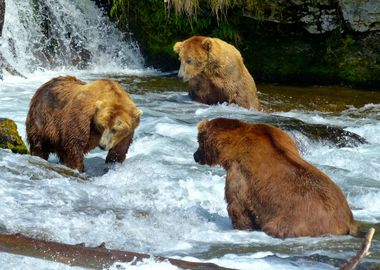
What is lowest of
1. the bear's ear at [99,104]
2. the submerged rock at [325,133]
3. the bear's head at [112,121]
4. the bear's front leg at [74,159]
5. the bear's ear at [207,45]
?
the submerged rock at [325,133]

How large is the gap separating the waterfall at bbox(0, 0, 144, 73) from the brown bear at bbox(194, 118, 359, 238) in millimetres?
8600

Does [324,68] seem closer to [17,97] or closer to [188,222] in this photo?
[17,97]

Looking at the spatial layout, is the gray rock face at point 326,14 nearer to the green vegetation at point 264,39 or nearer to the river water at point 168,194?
the green vegetation at point 264,39

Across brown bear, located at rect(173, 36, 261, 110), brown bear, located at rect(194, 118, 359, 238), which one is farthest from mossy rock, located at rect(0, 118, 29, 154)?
brown bear, located at rect(173, 36, 261, 110)

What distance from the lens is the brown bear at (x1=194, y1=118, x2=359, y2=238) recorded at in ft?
21.6

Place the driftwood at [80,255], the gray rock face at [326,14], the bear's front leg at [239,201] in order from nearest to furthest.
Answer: the driftwood at [80,255], the bear's front leg at [239,201], the gray rock face at [326,14]

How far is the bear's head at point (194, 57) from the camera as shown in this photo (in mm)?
13227

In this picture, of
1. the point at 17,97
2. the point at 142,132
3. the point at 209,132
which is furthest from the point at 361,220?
the point at 17,97

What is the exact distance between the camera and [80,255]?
18.0 ft

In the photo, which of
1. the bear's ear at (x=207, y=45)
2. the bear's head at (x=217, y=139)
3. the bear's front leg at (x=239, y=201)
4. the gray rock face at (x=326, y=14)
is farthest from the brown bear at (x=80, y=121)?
the gray rock face at (x=326, y=14)

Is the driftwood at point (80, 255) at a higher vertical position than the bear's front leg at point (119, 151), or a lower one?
higher

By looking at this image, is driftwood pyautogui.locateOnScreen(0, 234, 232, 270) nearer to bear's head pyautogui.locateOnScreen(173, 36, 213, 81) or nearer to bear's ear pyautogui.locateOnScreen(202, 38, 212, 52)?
bear's head pyautogui.locateOnScreen(173, 36, 213, 81)

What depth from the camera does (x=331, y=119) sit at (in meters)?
12.8

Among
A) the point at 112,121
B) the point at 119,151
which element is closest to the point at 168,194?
the point at 112,121
